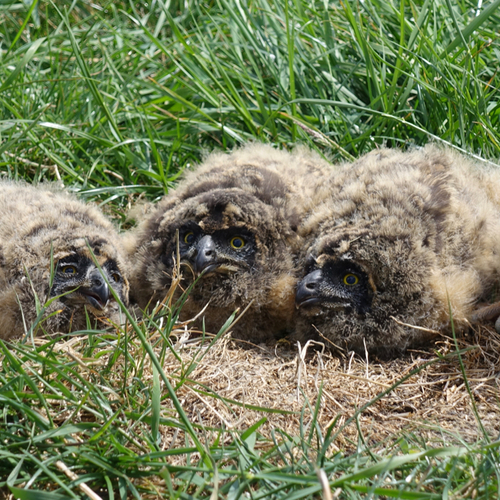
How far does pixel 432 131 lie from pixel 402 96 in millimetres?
349

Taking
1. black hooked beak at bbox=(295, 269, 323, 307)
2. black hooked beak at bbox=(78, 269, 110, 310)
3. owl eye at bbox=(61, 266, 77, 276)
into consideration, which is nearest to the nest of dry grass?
black hooked beak at bbox=(295, 269, 323, 307)

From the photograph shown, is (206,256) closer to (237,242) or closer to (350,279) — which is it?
(237,242)

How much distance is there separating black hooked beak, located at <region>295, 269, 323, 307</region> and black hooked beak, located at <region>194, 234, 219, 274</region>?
0.56m

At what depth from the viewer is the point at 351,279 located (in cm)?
382

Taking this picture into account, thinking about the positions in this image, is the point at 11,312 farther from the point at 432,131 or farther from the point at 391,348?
the point at 432,131

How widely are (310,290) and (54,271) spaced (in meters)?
1.53

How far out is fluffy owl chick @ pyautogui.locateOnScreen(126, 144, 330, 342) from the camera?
4.03 m

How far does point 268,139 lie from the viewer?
5.11 metres

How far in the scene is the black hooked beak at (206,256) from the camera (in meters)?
3.93

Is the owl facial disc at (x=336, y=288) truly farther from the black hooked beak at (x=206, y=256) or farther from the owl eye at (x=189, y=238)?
the owl eye at (x=189, y=238)

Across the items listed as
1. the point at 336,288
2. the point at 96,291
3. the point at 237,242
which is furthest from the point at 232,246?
the point at 96,291

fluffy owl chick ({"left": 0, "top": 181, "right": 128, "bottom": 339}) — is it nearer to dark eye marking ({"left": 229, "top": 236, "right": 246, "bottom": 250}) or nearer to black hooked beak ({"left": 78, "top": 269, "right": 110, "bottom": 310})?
black hooked beak ({"left": 78, "top": 269, "right": 110, "bottom": 310})

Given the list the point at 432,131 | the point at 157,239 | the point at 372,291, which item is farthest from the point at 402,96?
the point at 157,239

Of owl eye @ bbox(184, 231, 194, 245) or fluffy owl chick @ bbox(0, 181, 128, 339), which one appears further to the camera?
owl eye @ bbox(184, 231, 194, 245)
